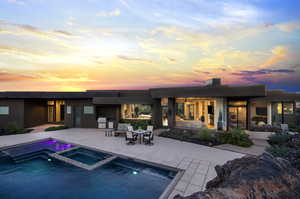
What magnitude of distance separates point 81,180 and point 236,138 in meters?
8.99

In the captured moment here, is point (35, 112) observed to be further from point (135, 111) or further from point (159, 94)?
point (159, 94)

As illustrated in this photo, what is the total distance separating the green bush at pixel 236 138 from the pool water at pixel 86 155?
744 cm

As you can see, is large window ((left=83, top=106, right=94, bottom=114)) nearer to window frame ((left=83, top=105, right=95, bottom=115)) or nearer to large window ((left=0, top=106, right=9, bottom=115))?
window frame ((left=83, top=105, right=95, bottom=115))

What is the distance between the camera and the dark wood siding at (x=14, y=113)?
582 inches

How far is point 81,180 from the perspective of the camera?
18.1ft

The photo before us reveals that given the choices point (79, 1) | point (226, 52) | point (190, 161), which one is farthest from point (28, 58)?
point (226, 52)

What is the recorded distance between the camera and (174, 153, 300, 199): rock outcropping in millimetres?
1755

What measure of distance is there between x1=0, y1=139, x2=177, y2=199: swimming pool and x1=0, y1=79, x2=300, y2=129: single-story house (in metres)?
7.49

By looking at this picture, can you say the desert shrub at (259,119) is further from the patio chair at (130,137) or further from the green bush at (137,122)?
the patio chair at (130,137)

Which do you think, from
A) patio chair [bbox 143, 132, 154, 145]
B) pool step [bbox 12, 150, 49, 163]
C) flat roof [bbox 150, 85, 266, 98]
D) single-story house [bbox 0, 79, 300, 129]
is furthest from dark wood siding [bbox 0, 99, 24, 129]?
flat roof [bbox 150, 85, 266, 98]

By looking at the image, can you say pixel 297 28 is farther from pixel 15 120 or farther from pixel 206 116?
pixel 15 120

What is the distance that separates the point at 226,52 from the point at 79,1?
10.7m

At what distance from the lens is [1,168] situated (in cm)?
651

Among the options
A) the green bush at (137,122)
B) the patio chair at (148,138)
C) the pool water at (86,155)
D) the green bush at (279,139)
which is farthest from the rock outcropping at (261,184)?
the green bush at (137,122)
